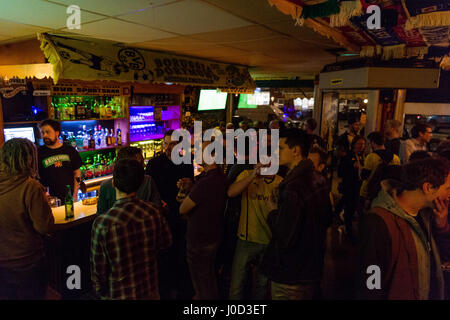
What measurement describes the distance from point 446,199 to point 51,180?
4.31m

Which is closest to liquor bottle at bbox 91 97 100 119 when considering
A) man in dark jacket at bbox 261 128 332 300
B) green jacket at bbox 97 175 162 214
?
green jacket at bbox 97 175 162 214

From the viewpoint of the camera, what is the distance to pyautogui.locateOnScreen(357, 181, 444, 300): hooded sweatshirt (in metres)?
1.75

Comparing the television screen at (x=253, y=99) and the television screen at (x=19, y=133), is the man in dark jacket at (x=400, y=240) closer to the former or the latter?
the television screen at (x=19, y=133)

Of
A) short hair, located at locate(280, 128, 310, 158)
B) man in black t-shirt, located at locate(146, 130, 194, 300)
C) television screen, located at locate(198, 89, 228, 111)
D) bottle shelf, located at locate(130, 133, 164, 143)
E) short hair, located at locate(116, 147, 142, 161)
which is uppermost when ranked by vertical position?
television screen, located at locate(198, 89, 228, 111)

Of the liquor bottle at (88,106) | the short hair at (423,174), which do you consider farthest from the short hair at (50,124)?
the short hair at (423,174)

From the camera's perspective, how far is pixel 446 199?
2.39 metres

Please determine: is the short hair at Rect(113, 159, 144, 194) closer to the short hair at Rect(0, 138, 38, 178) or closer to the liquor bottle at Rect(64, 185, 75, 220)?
the short hair at Rect(0, 138, 38, 178)

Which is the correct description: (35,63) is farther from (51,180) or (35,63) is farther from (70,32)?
(51,180)

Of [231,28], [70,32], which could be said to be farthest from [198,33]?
[70,32]

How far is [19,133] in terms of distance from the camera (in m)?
4.11

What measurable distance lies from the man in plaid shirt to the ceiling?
5.14ft

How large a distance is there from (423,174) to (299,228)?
0.84 meters

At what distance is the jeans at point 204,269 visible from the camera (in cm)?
277

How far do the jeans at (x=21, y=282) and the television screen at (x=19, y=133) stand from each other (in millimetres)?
2355
